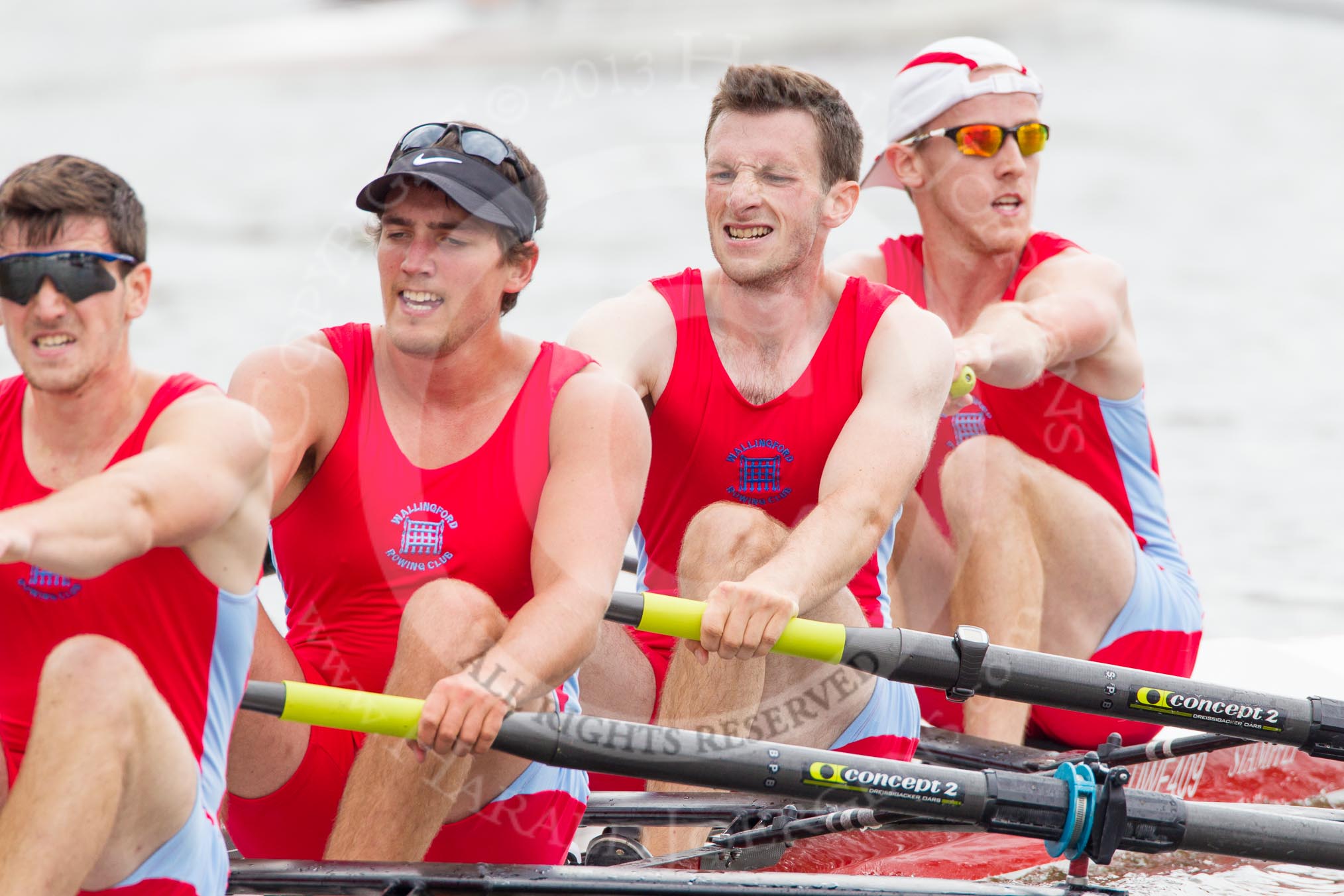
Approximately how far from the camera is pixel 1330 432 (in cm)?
982

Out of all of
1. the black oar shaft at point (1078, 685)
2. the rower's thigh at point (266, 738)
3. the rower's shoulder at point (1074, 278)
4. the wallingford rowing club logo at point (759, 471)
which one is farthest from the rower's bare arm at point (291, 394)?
the rower's shoulder at point (1074, 278)

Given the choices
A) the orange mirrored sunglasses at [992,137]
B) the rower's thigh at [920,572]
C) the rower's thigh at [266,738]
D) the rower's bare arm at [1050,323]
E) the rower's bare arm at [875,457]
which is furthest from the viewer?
the orange mirrored sunglasses at [992,137]

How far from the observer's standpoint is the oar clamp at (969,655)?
8.48ft

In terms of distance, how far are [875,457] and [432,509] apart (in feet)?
2.66

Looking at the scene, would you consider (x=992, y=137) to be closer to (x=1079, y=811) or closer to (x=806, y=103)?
(x=806, y=103)

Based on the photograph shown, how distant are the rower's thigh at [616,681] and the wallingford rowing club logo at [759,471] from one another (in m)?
0.34

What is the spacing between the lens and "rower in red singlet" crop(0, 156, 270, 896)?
6.09ft

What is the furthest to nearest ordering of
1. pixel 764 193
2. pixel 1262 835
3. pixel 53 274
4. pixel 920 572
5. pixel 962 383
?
1. pixel 920 572
2. pixel 962 383
3. pixel 764 193
4. pixel 1262 835
5. pixel 53 274

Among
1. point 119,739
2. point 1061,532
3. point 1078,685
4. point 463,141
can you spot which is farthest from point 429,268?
point 1061,532

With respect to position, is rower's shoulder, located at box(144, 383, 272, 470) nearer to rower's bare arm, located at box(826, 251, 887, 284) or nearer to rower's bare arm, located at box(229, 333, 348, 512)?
rower's bare arm, located at box(229, 333, 348, 512)

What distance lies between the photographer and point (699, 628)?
99.3 inches

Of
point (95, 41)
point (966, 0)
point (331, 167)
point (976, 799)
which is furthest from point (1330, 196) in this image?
point (976, 799)

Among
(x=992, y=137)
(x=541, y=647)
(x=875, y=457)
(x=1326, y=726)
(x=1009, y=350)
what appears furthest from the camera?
(x=992, y=137)

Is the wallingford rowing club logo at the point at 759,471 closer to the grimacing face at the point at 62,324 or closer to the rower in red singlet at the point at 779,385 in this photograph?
the rower in red singlet at the point at 779,385
